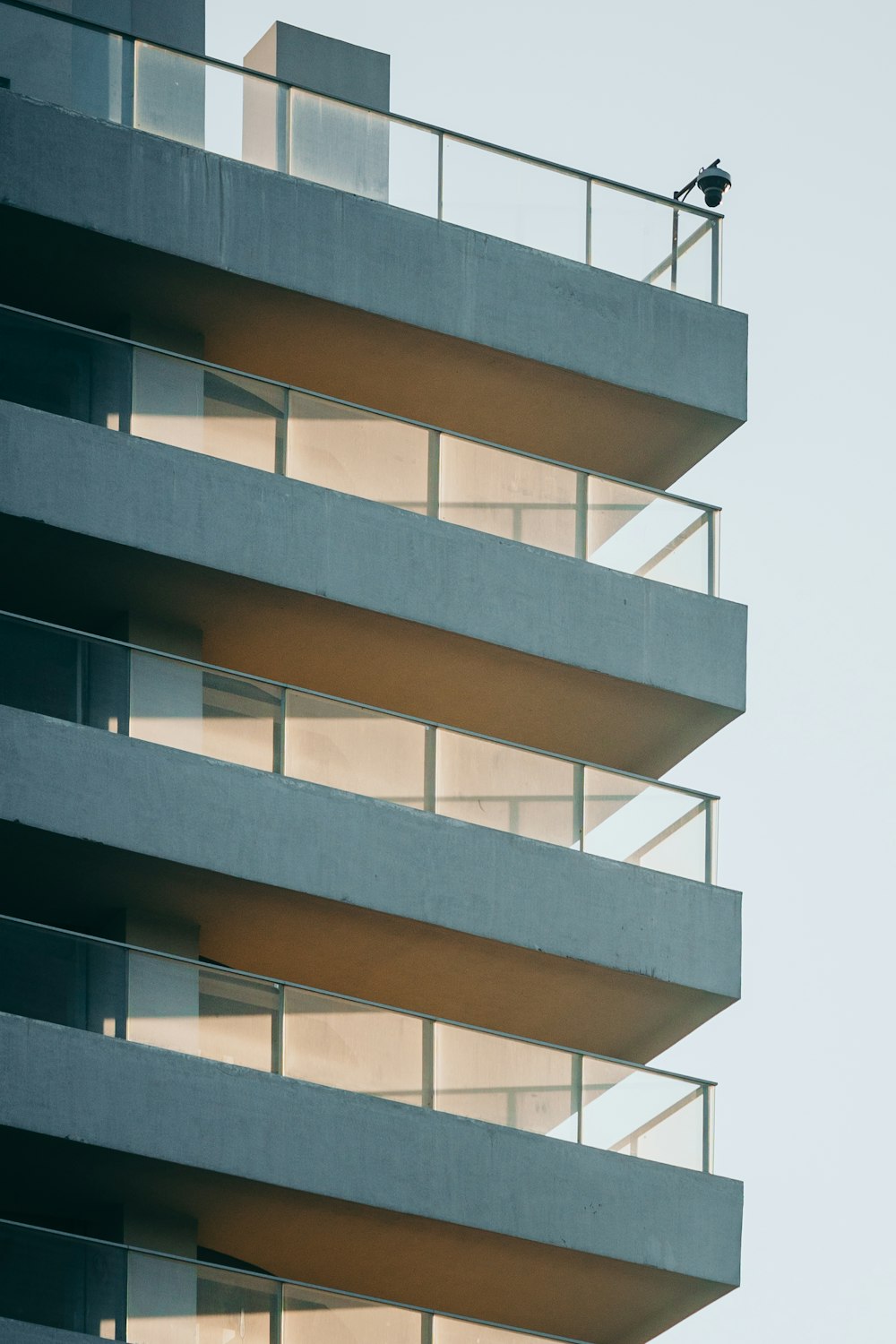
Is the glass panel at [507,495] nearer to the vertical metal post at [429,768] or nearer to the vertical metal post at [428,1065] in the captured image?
the vertical metal post at [429,768]

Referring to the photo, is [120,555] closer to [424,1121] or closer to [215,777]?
[215,777]

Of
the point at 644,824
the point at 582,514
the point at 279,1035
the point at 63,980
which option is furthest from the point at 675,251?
the point at 63,980

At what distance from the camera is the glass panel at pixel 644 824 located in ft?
69.8

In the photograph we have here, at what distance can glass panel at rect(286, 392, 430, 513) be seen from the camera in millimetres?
21062

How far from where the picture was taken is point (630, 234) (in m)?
23.6

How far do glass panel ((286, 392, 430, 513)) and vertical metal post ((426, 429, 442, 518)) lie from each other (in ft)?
0.08

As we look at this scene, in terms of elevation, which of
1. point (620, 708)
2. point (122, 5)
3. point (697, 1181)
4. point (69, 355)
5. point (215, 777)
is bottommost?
point (697, 1181)

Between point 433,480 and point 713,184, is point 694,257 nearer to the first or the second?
point 713,184

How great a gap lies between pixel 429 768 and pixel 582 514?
291 centimetres

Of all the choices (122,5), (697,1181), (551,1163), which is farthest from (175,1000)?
(122,5)

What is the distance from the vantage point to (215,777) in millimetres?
19484

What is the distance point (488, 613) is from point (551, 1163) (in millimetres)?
4593

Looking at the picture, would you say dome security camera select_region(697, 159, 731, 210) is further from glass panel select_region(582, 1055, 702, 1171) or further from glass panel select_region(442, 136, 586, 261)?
glass panel select_region(582, 1055, 702, 1171)

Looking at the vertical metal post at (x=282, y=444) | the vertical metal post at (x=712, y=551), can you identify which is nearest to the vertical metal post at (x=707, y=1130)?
the vertical metal post at (x=712, y=551)
